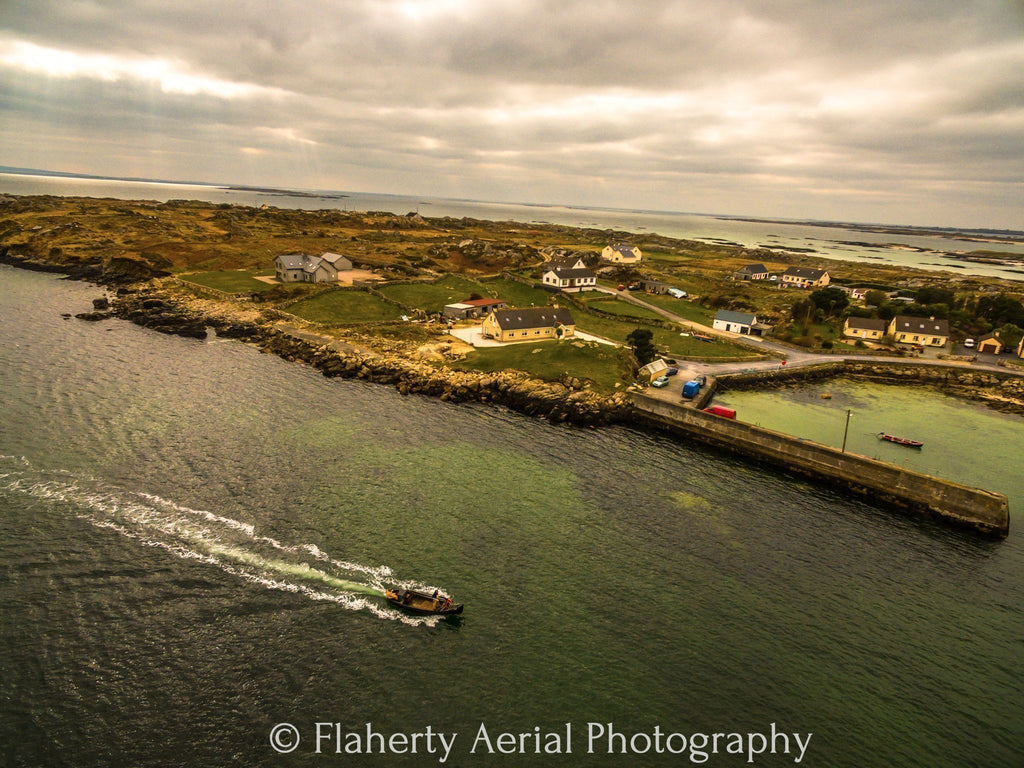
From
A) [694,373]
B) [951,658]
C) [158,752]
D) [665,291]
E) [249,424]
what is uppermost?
[665,291]

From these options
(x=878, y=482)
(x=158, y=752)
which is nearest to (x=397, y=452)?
(x=158, y=752)

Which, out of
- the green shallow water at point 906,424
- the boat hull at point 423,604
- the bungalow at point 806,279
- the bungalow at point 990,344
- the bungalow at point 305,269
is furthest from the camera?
the bungalow at point 806,279

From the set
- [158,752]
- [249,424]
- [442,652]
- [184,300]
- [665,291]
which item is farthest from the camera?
[665,291]

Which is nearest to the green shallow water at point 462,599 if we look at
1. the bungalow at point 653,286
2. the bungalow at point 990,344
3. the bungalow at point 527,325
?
the bungalow at point 527,325

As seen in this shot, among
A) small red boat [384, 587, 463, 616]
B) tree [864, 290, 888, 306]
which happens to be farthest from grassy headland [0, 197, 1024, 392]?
small red boat [384, 587, 463, 616]

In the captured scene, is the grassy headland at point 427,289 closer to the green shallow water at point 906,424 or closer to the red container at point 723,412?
the red container at point 723,412

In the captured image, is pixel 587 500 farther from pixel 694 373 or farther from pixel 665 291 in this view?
pixel 665 291

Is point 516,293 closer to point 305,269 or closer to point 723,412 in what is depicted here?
point 305,269
